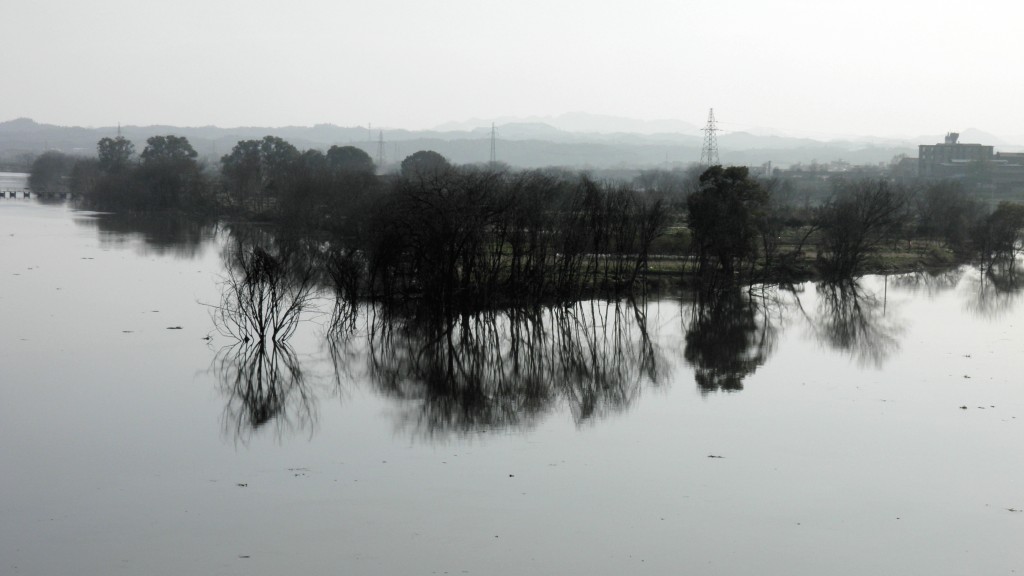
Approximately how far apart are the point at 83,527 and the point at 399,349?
10418 mm

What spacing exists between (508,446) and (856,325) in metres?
14.4

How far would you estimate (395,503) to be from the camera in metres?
11.4

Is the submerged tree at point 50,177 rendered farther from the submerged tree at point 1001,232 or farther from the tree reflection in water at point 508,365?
the tree reflection in water at point 508,365

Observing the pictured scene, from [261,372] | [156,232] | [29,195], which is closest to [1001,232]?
[261,372]

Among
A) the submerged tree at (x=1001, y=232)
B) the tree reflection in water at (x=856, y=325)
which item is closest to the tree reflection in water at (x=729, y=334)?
the tree reflection in water at (x=856, y=325)

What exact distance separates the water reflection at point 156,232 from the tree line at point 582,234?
14.1ft

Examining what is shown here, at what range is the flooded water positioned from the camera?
33.5ft

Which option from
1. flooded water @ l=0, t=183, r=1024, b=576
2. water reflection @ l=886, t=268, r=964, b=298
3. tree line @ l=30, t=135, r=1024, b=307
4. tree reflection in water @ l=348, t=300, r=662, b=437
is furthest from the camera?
water reflection @ l=886, t=268, r=964, b=298

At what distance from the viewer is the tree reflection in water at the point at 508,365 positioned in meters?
15.9

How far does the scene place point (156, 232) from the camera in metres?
51.9

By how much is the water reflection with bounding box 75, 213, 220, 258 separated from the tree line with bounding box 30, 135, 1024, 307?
14.1ft

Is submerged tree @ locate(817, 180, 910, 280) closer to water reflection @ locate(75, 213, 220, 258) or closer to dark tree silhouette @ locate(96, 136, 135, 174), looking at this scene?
water reflection @ locate(75, 213, 220, 258)

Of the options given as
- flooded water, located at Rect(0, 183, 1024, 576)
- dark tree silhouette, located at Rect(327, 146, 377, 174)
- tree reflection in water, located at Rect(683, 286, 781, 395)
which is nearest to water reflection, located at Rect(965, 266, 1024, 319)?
flooded water, located at Rect(0, 183, 1024, 576)

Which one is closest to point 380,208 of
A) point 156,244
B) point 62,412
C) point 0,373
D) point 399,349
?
point 399,349
